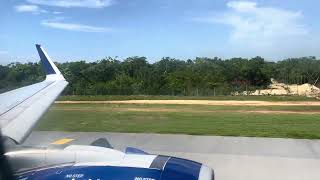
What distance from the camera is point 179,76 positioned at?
5862 cm

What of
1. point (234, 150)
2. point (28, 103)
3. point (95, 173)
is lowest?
point (234, 150)

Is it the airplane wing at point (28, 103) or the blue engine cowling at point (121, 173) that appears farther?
the airplane wing at point (28, 103)

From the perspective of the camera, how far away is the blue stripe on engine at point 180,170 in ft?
14.8

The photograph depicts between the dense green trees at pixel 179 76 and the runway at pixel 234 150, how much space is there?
6729 millimetres

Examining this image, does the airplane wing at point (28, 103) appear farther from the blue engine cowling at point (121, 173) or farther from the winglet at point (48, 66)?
the blue engine cowling at point (121, 173)

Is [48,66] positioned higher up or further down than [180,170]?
higher up

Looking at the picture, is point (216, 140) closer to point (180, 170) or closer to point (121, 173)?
point (180, 170)

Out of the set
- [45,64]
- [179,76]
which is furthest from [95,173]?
[179,76]

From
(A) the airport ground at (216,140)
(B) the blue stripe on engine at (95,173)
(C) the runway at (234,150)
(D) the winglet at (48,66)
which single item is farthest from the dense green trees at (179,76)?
(B) the blue stripe on engine at (95,173)

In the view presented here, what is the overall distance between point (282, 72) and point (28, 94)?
239 ft

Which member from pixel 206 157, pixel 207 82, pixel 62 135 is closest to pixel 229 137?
pixel 206 157

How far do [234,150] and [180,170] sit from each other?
279 inches

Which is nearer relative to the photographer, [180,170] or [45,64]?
[180,170]

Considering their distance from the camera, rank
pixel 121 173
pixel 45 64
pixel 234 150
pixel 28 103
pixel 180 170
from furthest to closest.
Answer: pixel 234 150 < pixel 45 64 < pixel 28 103 < pixel 180 170 < pixel 121 173
